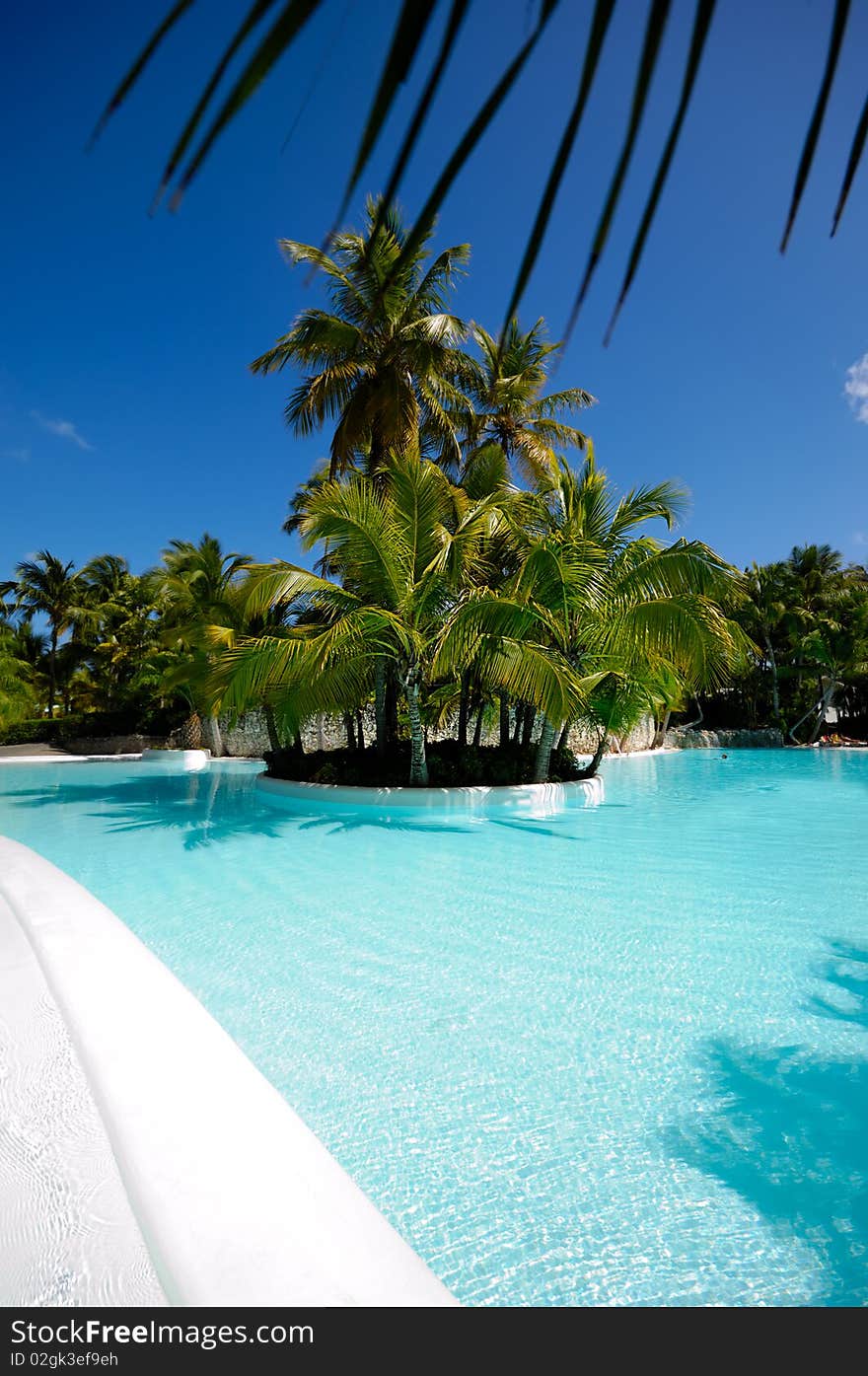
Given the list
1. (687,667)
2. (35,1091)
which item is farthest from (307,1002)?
(687,667)

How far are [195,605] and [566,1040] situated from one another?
47.2ft

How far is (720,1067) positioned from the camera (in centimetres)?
242

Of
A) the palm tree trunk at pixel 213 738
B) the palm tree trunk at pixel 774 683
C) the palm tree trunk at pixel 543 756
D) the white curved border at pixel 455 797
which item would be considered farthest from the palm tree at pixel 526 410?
the palm tree trunk at pixel 774 683

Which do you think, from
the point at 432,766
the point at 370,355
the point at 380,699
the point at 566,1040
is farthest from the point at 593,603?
the point at 566,1040

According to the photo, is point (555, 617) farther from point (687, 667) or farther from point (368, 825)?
point (368, 825)

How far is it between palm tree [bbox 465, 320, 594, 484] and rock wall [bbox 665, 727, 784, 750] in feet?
46.4

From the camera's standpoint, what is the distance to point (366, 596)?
10.0 metres

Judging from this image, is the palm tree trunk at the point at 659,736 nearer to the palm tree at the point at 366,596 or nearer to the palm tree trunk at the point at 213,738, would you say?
the palm tree trunk at the point at 213,738

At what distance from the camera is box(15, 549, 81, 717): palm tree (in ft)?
101

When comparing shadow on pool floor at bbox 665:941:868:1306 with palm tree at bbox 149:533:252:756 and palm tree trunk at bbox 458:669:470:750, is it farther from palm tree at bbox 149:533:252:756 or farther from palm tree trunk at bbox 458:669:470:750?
palm tree trunk at bbox 458:669:470:750

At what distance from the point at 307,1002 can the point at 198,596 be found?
51.4ft

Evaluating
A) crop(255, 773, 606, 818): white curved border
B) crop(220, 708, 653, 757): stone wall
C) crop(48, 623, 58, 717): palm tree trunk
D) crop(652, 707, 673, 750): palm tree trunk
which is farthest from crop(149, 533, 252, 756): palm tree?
crop(652, 707, 673, 750): palm tree trunk

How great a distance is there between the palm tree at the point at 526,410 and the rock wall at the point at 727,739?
1414 cm

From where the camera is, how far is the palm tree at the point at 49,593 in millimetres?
30672
